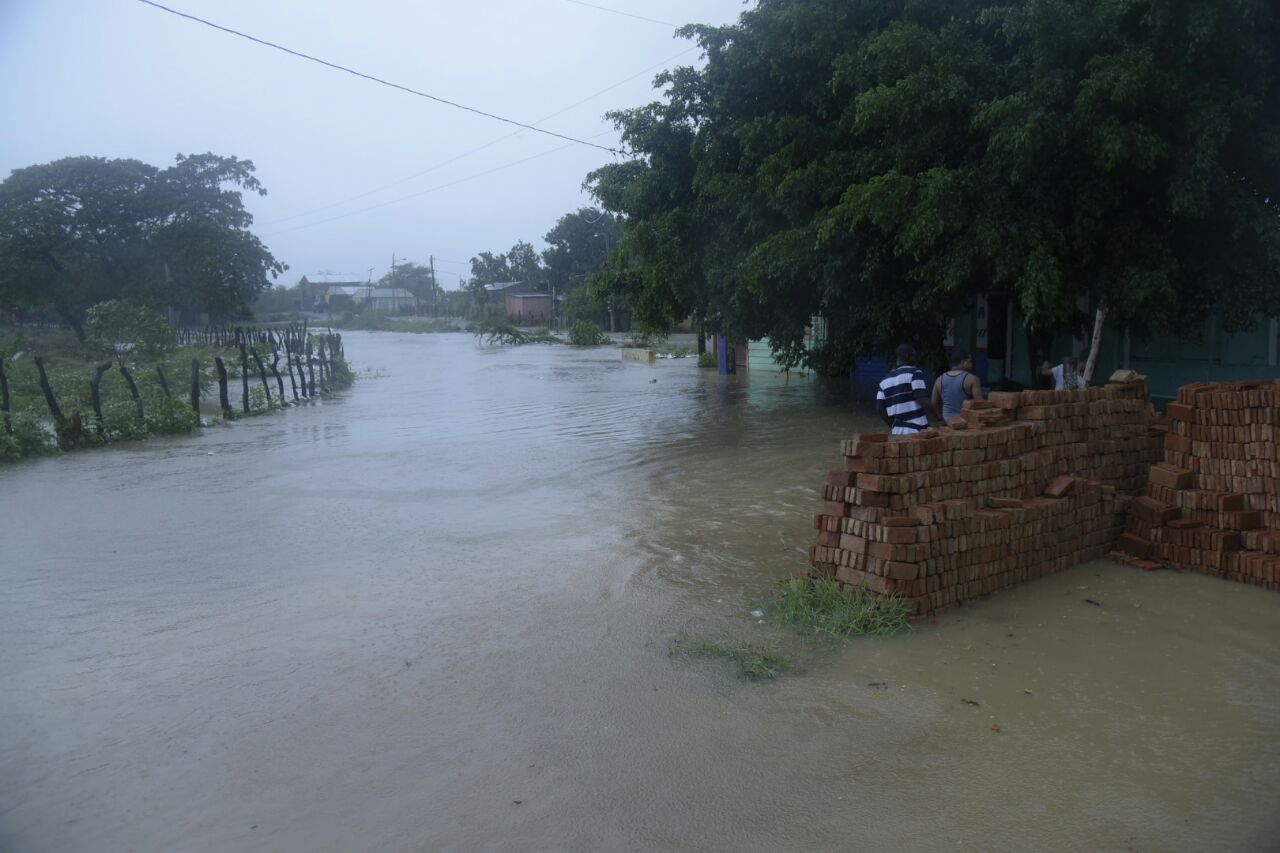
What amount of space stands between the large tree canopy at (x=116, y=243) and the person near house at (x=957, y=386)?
39006 millimetres

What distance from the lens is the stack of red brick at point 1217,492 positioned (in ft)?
23.0

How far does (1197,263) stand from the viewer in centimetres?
1309

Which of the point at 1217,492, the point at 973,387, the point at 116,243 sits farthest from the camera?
the point at 116,243

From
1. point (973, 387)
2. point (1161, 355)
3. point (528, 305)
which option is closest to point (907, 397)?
point (973, 387)

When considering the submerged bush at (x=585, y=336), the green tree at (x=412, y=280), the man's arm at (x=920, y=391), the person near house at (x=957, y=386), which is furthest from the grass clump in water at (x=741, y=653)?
the green tree at (x=412, y=280)

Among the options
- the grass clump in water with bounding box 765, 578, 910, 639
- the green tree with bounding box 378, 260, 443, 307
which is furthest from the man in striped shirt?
the green tree with bounding box 378, 260, 443, 307

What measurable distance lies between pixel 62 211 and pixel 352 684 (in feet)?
140

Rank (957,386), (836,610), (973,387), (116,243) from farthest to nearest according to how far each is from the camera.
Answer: (116,243) < (957,386) < (973,387) < (836,610)

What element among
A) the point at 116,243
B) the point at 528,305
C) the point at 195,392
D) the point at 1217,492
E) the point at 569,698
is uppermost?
the point at 116,243

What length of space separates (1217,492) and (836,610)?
130 inches

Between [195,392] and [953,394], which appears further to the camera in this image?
[195,392]

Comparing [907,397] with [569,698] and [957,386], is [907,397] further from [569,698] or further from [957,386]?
[569,698]

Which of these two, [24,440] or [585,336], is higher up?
[585,336]

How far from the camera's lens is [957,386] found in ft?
30.9
